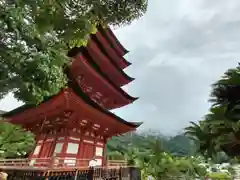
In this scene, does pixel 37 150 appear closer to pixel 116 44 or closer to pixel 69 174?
pixel 69 174

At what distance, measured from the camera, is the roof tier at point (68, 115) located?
340 inches

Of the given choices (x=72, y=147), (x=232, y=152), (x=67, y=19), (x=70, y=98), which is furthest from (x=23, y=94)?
(x=232, y=152)

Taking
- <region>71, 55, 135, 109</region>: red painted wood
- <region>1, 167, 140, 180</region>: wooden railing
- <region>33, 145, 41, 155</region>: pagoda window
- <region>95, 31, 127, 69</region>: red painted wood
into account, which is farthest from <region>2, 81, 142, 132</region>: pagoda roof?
<region>95, 31, 127, 69</region>: red painted wood

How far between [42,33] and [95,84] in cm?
854

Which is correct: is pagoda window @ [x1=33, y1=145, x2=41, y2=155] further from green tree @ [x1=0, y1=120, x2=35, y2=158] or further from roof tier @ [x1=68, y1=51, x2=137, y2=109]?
roof tier @ [x1=68, y1=51, x2=137, y2=109]

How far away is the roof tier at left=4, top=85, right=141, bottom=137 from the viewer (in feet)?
28.3

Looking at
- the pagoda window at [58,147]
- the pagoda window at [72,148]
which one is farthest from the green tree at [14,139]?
the pagoda window at [72,148]

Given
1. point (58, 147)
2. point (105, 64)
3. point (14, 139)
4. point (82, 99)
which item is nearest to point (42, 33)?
point (82, 99)

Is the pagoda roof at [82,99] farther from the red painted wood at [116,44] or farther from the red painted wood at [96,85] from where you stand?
the red painted wood at [116,44]

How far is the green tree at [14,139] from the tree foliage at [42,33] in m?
8.22

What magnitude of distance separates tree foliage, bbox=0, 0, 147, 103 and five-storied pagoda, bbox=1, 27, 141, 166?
3748 mm

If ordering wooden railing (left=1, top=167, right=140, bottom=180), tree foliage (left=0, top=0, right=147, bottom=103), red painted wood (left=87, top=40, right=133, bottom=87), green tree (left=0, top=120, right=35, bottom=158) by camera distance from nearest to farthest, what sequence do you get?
tree foliage (left=0, top=0, right=147, bottom=103) < wooden railing (left=1, top=167, right=140, bottom=180) < green tree (left=0, top=120, right=35, bottom=158) < red painted wood (left=87, top=40, right=133, bottom=87)

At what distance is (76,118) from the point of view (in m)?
9.59

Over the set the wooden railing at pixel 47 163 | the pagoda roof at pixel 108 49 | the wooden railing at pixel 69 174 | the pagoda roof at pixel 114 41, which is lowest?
the wooden railing at pixel 69 174
